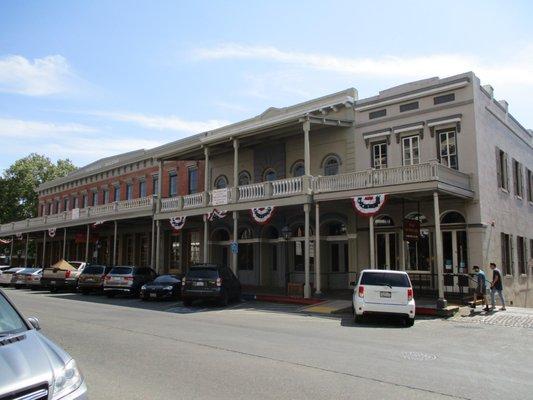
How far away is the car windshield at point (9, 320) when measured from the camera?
4871 mm

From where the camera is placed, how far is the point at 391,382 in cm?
704

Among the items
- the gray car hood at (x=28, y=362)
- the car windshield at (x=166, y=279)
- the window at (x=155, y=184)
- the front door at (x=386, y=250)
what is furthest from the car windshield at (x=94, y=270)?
the gray car hood at (x=28, y=362)

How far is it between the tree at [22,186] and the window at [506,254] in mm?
55071

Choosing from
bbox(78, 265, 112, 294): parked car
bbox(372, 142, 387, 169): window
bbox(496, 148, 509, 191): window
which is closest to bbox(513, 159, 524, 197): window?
bbox(496, 148, 509, 191): window

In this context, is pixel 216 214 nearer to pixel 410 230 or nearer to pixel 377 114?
pixel 377 114

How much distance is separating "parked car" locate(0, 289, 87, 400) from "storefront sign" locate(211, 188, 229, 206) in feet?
65.6

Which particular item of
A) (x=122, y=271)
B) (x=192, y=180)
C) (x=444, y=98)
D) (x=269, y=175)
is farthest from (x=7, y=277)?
(x=444, y=98)

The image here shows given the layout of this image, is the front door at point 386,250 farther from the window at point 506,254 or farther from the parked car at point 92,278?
the parked car at point 92,278

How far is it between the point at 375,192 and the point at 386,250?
4138 millimetres

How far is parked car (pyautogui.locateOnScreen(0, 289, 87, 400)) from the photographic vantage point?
3747 mm

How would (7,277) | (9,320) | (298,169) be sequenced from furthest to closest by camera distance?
(7,277) < (298,169) < (9,320)

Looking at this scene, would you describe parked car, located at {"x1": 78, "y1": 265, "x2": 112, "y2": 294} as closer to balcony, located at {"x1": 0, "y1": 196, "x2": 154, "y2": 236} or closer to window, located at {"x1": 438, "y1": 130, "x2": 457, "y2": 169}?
balcony, located at {"x1": 0, "y1": 196, "x2": 154, "y2": 236}

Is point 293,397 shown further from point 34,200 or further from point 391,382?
point 34,200

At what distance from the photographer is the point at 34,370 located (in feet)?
13.0
